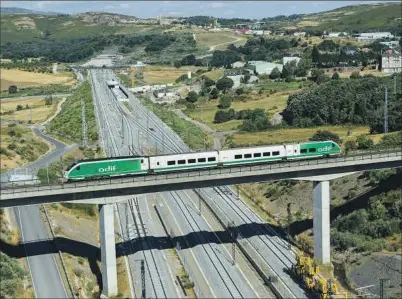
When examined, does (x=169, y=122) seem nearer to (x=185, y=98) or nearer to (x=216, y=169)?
(x=185, y=98)

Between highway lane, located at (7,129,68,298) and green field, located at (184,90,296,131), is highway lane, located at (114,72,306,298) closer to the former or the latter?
highway lane, located at (7,129,68,298)

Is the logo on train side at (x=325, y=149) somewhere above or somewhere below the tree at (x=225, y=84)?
above

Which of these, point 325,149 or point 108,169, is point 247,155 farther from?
point 108,169

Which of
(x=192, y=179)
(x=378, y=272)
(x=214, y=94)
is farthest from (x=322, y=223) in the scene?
(x=214, y=94)

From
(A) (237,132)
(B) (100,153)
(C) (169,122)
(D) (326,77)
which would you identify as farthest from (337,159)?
(D) (326,77)

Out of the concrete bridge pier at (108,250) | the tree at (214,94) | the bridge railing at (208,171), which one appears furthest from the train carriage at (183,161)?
the tree at (214,94)

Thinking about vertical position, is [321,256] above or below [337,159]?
below

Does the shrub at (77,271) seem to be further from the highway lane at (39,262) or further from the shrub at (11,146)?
the shrub at (11,146)
